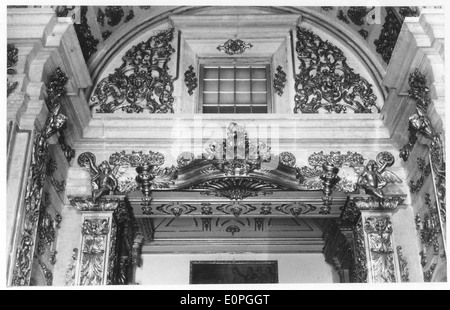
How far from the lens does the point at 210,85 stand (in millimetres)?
9352

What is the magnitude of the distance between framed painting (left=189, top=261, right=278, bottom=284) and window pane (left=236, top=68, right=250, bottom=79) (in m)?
2.87

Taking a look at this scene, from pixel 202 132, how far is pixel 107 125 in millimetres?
1300

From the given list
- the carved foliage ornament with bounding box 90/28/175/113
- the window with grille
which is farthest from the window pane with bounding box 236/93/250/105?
the carved foliage ornament with bounding box 90/28/175/113

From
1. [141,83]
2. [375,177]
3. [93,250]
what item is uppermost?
[141,83]

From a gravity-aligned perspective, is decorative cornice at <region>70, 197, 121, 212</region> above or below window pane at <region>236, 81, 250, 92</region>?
below

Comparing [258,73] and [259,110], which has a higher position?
[258,73]

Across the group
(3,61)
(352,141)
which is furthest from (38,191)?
(352,141)

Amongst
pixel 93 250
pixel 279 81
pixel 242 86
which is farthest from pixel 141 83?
pixel 93 250

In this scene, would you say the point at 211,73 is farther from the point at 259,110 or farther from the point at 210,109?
the point at 259,110

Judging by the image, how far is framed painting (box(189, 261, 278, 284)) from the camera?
9797 millimetres

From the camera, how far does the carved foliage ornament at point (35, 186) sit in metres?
6.26

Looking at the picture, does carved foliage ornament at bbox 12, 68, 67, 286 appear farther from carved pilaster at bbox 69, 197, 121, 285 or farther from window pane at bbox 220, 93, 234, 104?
window pane at bbox 220, 93, 234, 104

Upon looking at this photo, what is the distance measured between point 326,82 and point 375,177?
1.79m
